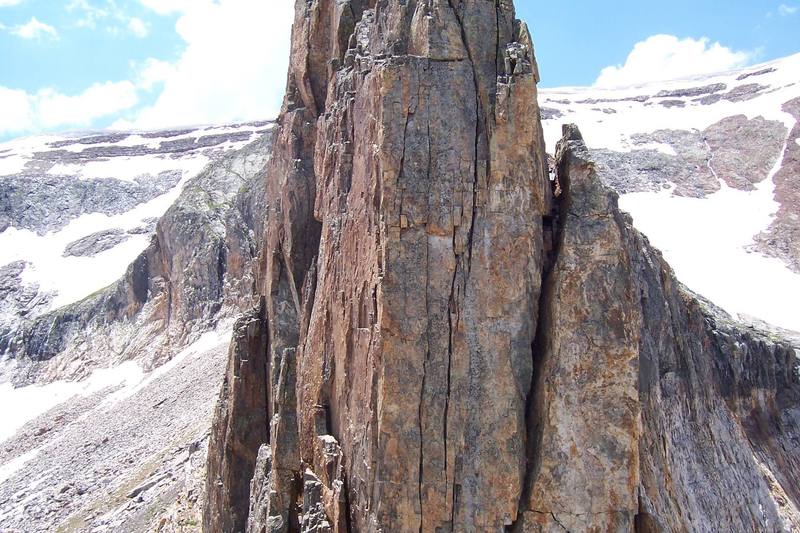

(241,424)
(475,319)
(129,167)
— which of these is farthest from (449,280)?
(129,167)

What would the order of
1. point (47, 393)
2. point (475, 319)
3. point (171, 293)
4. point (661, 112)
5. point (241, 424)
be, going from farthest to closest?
point (661, 112), point (171, 293), point (47, 393), point (241, 424), point (475, 319)

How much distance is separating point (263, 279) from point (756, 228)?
83.6 meters

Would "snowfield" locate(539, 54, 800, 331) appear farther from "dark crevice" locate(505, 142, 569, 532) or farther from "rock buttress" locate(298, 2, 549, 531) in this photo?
"rock buttress" locate(298, 2, 549, 531)

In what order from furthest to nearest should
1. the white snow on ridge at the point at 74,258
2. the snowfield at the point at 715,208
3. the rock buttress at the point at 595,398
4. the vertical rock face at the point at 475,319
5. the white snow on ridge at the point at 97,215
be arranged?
the white snow on ridge at the point at 97,215 < the white snow on ridge at the point at 74,258 < the snowfield at the point at 715,208 < the vertical rock face at the point at 475,319 < the rock buttress at the point at 595,398

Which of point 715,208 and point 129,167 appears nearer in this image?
point 715,208

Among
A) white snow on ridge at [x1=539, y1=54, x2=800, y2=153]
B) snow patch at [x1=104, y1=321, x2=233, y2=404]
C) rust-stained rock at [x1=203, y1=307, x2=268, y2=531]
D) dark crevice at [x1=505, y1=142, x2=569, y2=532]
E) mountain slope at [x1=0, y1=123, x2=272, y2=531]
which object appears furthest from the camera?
white snow on ridge at [x1=539, y1=54, x2=800, y2=153]

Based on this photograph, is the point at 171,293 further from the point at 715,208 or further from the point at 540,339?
the point at 715,208

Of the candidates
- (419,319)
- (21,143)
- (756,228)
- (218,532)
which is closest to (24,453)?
(218,532)

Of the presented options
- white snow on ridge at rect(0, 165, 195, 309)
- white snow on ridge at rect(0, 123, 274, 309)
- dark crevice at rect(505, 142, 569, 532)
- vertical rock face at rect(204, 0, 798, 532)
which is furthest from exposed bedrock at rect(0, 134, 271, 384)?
dark crevice at rect(505, 142, 569, 532)

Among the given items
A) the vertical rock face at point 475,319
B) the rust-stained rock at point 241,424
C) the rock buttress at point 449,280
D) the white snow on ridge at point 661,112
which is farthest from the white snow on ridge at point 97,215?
the rock buttress at point 449,280

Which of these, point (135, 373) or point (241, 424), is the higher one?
point (241, 424)

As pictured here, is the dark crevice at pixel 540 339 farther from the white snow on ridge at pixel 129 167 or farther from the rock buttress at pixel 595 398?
the white snow on ridge at pixel 129 167

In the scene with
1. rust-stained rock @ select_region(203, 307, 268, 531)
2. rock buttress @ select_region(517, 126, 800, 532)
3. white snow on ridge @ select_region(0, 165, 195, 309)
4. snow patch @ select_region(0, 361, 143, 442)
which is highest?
rock buttress @ select_region(517, 126, 800, 532)

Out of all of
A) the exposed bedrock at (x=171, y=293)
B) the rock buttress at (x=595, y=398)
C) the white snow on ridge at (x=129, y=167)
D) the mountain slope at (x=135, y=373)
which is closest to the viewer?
the rock buttress at (x=595, y=398)
